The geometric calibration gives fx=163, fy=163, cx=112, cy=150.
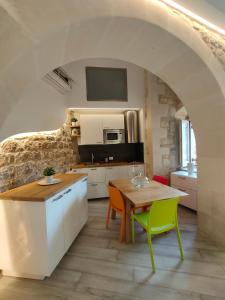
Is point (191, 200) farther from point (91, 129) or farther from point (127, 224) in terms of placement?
point (91, 129)

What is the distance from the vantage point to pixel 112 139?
4.24 m

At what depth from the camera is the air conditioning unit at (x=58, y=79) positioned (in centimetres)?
256

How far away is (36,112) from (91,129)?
6.16ft

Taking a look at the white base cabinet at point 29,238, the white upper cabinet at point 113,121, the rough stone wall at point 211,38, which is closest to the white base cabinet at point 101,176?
the white upper cabinet at point 113,121

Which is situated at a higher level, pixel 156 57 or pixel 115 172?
pixel 156 57

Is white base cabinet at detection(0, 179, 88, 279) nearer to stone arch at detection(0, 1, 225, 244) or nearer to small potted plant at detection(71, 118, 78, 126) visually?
stone arch at detection(0, 1, 225, 244)

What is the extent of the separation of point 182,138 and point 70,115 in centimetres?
289

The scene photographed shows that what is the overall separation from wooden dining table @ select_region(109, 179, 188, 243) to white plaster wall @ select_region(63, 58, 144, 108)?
7.49ft

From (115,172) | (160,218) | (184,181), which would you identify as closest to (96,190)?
(115,172)

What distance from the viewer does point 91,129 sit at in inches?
162

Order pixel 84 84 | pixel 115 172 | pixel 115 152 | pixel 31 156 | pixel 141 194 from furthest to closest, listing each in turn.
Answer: pixel 115 152, pixel 115 172, pixel 84 84, pixel 31 156, pixel 141 194

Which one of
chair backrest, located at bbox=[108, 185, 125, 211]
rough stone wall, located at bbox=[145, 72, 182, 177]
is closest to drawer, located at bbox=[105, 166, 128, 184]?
rough stone wall, located at bbox=[145, 72, 182, 177]

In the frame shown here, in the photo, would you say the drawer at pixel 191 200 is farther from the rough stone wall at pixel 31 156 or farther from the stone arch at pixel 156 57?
the rough stone wall at pixel 31 156

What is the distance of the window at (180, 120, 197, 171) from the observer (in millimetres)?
4086
